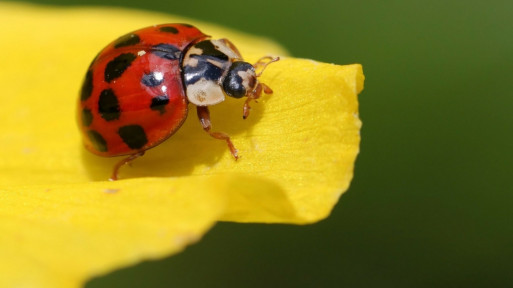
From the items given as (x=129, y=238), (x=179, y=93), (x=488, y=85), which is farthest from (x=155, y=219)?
(x=488, y=85)

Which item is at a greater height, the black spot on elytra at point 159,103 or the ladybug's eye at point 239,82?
the ladybug's eye at point 239,82

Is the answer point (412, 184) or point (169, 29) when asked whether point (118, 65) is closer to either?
point (169, 29)

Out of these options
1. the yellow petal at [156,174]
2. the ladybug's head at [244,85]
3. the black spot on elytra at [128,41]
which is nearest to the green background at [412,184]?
the yellow petal at [156,174]

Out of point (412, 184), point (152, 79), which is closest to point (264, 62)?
point (152, 79)

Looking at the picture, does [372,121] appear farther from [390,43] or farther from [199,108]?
[199,108]

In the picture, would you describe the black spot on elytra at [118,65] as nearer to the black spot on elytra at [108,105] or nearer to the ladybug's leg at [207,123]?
the black spot on elytra at [108,105]
